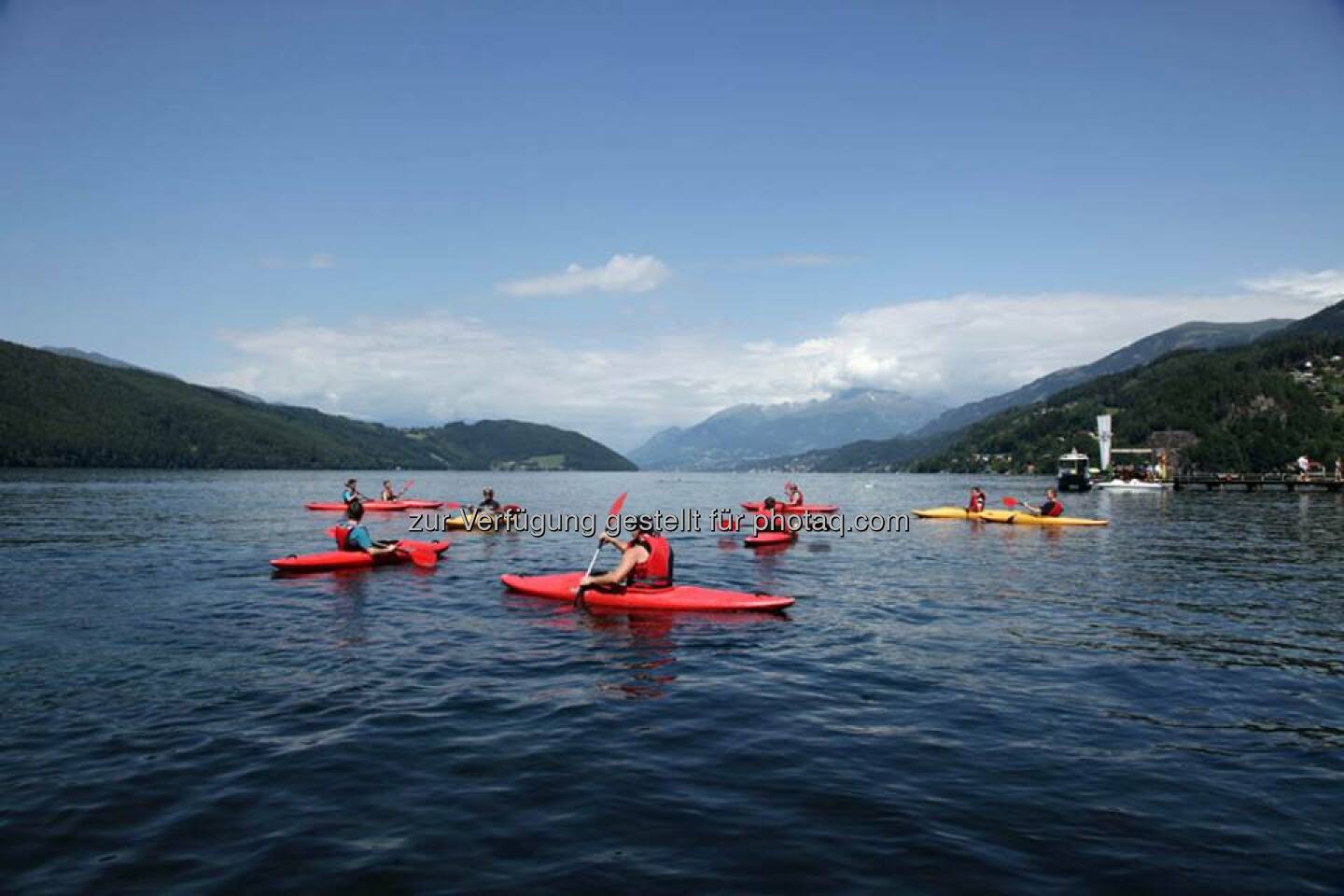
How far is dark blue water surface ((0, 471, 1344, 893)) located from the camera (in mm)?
7348

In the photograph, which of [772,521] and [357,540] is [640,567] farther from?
[772,521]

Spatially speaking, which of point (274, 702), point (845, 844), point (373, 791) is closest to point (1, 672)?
point (274, 702)

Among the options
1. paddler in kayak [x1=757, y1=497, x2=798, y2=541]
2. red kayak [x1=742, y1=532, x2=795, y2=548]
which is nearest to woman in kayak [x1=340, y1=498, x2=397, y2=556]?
red kayak [x1=742, y1=532, x2=795, y2=548]

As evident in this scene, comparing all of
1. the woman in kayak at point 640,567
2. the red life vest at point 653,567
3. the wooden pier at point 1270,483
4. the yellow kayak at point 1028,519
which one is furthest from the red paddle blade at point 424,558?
the wooden pier at point 1270,483

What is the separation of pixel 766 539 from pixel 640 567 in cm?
1665

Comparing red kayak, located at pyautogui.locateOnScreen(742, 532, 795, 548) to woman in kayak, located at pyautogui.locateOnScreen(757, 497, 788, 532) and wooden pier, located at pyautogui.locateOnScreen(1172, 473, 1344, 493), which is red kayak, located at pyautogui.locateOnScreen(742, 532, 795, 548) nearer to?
woman in kayak, located at pyautogui.locateOnScreen(757, 497, 788, 532)

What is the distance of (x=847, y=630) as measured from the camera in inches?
714

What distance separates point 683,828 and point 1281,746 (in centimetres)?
872

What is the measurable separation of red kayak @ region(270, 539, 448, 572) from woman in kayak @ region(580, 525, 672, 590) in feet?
32.8

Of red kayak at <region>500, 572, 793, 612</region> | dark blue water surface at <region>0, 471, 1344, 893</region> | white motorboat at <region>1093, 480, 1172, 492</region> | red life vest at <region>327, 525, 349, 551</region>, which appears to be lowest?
dark blue water surface at <region>0, 471, 1344, 893</region>

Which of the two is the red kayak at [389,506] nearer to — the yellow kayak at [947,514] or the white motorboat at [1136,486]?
the yellow kayak at [947,514]

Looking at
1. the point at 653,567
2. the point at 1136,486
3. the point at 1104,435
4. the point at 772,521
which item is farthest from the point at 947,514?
the point at 1104,435

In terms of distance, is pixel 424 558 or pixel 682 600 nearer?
pixel 682 600

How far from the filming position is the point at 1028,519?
4959cm
